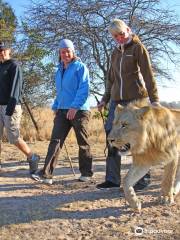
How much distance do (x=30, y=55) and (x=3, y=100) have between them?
5702mm

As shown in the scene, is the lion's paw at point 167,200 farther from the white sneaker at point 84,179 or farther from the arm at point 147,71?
the white sneaker at point 84,179

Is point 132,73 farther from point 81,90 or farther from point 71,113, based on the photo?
point 71,113

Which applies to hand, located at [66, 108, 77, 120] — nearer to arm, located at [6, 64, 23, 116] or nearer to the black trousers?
the black trousers

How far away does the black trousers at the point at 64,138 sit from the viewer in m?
7.58

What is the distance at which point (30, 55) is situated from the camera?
44.9 ft

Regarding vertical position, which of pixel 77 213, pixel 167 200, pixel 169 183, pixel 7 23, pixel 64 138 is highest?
pixel 7 23

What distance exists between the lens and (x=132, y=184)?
5836 millimetres

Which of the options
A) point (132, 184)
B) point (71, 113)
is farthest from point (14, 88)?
point (132, 184)

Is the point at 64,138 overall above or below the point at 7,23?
below

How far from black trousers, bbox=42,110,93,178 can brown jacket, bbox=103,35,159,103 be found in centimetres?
83

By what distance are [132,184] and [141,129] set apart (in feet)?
2.37

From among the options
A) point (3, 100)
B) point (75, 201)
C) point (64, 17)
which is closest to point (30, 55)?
point (64, 17)

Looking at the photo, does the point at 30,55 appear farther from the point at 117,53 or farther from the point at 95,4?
the point at 117,53

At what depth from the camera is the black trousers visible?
7.58 m
